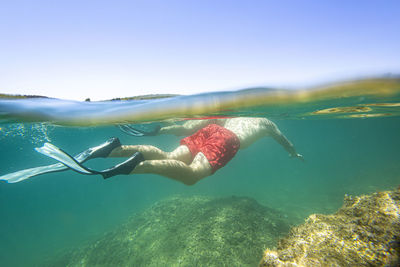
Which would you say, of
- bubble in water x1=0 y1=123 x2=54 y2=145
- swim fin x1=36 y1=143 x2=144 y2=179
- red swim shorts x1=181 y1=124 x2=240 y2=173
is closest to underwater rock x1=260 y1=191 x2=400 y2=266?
red swim shorts x1=181 y1=124 x2=240 y2=173

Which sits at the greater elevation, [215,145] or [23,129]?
[23,129]

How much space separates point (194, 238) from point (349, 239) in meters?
6.62

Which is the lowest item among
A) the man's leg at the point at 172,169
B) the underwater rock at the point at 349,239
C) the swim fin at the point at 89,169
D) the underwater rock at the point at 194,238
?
the underwater rock at the point at 194,238

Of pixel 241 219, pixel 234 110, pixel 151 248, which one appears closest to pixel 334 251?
pixel 241 219

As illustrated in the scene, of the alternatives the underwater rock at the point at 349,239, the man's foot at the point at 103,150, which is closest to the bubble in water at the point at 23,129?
the man's foot at the point at 103,150

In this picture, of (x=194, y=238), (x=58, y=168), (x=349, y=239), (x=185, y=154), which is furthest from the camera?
(x=194, y=238)

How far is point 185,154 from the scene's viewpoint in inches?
242

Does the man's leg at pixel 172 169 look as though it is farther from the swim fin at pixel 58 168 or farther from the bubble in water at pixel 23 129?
the bubble in water at pixel 23 129

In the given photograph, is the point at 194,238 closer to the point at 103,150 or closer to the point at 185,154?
the point at 185,154

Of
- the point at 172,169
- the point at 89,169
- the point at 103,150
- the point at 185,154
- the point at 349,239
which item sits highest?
the point at 103,150

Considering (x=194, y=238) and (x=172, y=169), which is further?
(x=194, y=238)

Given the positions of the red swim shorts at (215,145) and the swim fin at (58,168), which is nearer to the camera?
the swim fin at (58,168)

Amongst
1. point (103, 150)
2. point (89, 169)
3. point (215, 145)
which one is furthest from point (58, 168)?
point (215, 145)

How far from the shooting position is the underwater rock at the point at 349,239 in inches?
85.2
